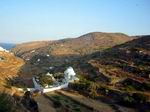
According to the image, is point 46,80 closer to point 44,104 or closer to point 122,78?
point 122,78

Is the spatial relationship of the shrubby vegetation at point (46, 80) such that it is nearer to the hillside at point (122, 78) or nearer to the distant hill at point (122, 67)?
the hillside at point (122, 78)

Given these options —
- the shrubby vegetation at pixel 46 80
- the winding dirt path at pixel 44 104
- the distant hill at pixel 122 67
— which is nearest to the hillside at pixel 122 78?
the distant hill at pixel 122 67

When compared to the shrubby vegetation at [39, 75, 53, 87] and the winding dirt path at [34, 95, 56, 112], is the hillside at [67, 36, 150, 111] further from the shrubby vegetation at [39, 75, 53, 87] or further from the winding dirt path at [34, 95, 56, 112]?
the winding dirt path at [34, 95, 56, 112]

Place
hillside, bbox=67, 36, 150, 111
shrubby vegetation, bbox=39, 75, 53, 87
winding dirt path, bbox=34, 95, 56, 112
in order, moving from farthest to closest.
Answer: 1. shrubby vegetation, bbox=39, 75, 53, 87
2. hillside, bbox=67, 36, 150, 111
3. winding dirt path, bbox=34, 95, 56, 112

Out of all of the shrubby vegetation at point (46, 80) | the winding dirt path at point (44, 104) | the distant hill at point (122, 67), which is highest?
the distant hill at point (122, 67)

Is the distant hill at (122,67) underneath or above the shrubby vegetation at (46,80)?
above

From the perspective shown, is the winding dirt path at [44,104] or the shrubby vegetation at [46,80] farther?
the shrubby vegetation at [46,80]

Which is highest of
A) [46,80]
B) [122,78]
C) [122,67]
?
[122,67]

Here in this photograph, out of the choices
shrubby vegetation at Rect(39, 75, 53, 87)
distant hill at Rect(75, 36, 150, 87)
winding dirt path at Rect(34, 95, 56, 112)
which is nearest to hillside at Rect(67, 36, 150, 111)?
distant hill at Rect(75, 36, 150, 87)

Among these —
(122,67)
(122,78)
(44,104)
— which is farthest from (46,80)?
(122,67)

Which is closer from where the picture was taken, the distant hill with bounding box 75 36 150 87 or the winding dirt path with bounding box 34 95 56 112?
the winding dirt path with bounding box 34 95 56 112

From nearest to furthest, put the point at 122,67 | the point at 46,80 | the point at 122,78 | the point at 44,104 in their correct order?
1. the point at 44,104
2. the point at 122,78
3. the point at 46,80
4. the point at 122,67
